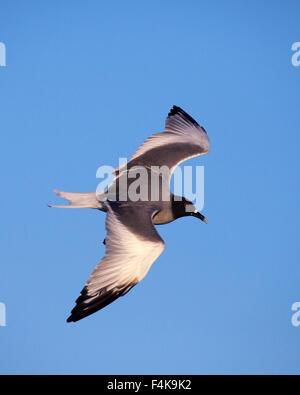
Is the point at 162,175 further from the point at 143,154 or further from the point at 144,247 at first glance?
the point at 144,247

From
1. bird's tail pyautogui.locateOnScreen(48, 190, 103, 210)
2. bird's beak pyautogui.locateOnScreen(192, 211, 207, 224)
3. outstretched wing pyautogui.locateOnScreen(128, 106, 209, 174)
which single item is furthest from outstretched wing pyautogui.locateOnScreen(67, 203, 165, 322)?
bird's beak pyautogui.locateOnScreen(192, 211, 207, 224)

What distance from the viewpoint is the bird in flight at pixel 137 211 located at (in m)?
6.53

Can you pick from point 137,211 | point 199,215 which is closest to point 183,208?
point 199,215

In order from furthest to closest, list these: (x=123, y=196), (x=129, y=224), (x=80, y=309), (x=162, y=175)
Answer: (x=162, y=175) < (x=123, y=196) < (x=129, y=224) < (x=80, y=309)

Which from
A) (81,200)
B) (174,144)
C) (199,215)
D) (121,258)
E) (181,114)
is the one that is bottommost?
(121,258)

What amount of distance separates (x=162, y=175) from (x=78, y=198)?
4.57ft

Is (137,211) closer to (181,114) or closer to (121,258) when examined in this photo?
(121,258)

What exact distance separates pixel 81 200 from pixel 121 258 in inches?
58.8

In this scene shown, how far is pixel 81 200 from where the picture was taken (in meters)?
7.96

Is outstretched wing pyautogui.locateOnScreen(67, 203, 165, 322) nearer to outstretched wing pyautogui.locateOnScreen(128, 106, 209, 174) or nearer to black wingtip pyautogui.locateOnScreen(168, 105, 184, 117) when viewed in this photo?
outstretched wing pyautogui.locateOnScreen(128, 106, 209, 174)

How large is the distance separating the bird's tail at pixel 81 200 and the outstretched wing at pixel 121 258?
0.37 m

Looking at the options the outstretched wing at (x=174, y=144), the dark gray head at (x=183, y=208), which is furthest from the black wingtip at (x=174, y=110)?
the dark gray head at (x=183, y=208)

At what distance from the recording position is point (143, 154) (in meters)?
8.71
